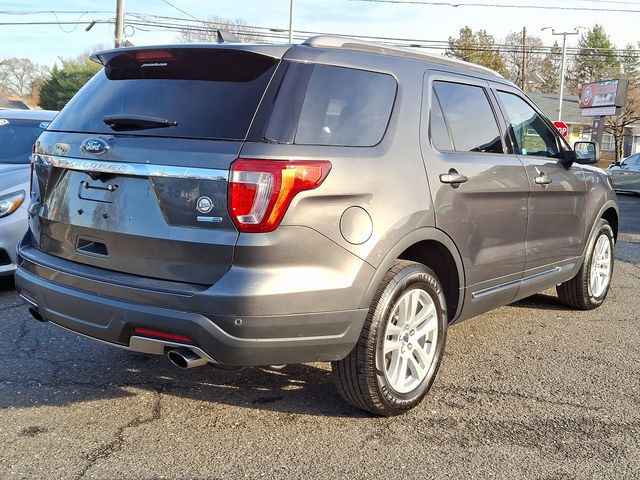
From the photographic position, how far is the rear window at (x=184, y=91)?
3006 millimetres

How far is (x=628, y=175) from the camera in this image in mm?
20312

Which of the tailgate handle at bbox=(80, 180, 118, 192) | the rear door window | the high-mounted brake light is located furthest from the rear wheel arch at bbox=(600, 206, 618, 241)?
the tailgate handle at bbox=(80, 180, 118, 192)

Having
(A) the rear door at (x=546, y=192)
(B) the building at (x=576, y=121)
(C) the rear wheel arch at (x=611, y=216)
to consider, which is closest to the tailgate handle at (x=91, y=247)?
(A) the rear door at (x=546, y=192)

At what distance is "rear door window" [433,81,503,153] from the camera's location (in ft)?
12.8

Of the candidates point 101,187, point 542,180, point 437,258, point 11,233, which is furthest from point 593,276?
point 11,233

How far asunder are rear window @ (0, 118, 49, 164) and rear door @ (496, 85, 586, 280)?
4639 mm

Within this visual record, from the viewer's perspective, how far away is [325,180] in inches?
117

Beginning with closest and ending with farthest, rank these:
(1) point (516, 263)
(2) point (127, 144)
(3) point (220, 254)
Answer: (3) point (220, 254) < (2) point (127, 144) < (1) point (516, 263)

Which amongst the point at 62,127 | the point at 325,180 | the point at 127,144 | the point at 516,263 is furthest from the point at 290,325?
the point at 516,263

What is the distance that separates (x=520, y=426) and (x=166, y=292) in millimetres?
1974

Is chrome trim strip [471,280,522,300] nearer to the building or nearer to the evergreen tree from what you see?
the building

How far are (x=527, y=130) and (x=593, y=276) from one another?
169 centimetres

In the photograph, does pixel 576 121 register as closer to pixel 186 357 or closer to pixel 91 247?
pixel 91 247

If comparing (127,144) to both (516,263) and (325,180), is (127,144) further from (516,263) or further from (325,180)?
(516,263)
